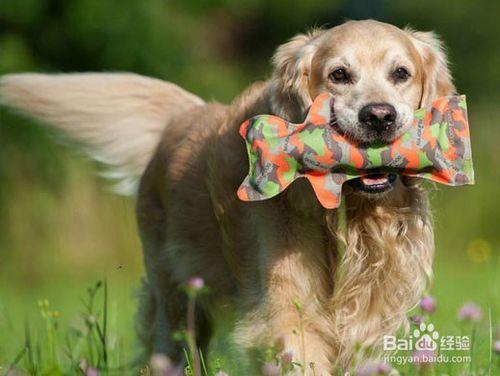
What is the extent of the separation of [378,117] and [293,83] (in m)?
0.58

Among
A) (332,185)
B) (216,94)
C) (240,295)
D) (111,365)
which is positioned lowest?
(111,365)

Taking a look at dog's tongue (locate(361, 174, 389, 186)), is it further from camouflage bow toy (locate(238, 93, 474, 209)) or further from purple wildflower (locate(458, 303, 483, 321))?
purple wildflower (locate(458, 303, 483, 321))

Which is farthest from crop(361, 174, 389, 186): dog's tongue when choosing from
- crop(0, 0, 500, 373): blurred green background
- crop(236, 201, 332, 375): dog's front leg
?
crop(0, 0, 500, 373): blurred green background

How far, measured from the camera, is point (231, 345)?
191 inches

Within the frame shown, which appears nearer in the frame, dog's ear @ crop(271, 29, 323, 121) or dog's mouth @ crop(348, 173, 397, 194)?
dog's mouth @ crop(348, 173, 397, 194)

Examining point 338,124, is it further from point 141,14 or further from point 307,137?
point 141,14

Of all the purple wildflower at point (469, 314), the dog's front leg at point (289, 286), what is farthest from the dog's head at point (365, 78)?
the purple wildflower at point (469, 314)

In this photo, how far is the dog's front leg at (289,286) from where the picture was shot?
4.54 m

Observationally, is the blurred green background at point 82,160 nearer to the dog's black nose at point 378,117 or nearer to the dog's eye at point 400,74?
the dog's eye at point 400,74

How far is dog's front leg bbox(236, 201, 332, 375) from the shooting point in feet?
14.9

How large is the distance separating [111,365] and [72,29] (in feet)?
35.3

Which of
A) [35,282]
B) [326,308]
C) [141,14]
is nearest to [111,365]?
[326,308]

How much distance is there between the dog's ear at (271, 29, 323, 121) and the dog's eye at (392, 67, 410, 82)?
1.24 ft

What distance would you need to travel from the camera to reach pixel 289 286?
4.60 meters
